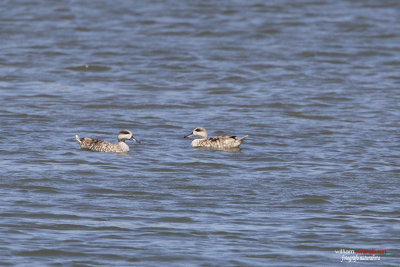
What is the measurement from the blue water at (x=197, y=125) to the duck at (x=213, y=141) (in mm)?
252

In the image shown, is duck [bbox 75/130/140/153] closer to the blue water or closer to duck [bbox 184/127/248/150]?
the blue water

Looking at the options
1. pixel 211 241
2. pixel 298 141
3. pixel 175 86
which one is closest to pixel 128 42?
pixel 175 86

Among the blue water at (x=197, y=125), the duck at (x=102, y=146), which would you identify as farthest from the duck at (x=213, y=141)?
the duck at (x=102, y=146)

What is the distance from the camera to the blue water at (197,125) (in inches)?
418

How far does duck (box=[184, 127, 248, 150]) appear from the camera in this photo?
→ 15766 mm

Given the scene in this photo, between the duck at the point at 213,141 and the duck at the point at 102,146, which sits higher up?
the duck at the point at 102,146

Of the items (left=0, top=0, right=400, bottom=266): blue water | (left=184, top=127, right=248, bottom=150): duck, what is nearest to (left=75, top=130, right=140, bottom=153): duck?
(left=0, top=0, right=400, bottom=266): blue water

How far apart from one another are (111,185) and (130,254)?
2976mm

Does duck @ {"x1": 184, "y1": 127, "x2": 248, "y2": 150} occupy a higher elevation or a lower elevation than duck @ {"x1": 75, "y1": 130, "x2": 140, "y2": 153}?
lower

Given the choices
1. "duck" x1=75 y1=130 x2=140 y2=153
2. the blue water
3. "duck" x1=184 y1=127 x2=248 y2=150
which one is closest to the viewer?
the blue water

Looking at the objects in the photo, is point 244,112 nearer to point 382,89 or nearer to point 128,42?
point 382,89

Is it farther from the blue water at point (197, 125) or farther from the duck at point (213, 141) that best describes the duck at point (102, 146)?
the duck at point (213, 141)

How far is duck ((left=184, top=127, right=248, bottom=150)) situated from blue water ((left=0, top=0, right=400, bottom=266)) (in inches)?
9.9

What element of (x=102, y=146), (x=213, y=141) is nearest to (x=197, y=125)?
(x=213, y=141)
